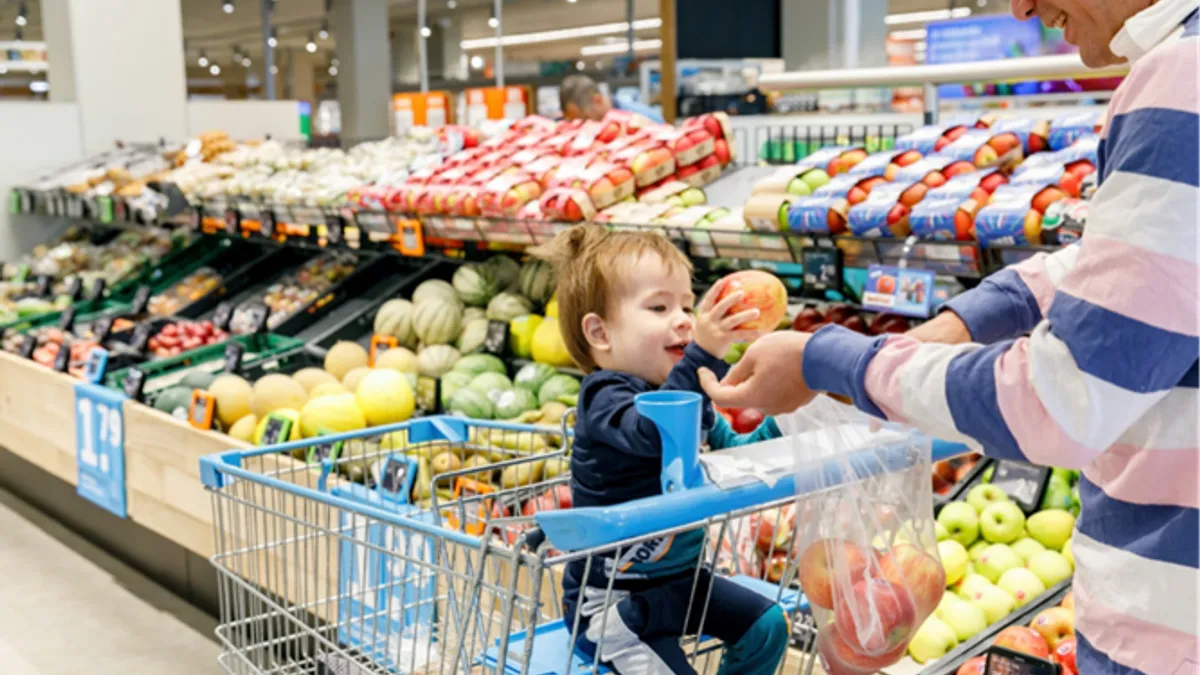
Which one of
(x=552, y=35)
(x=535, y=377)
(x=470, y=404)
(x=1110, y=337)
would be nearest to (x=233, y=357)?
(x=470, y=404)

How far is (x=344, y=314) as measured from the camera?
4887 mm

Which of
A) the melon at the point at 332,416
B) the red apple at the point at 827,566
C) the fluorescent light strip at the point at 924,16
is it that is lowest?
the melon at the point at 332,416

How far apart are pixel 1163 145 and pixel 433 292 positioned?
12.2 feet

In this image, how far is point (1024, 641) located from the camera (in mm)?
2178

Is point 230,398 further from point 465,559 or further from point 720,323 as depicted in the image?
point 720,323

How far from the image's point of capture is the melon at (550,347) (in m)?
3.95

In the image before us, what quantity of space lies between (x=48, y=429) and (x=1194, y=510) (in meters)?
4.62

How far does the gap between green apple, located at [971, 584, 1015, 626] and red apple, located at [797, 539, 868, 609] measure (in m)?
1.24

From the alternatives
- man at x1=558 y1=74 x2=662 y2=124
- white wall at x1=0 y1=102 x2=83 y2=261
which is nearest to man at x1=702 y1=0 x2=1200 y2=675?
man at x1=558 y1=74 x2=662 y2=124

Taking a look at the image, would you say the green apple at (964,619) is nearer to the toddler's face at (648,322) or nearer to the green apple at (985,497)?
the green apple at (985,497)

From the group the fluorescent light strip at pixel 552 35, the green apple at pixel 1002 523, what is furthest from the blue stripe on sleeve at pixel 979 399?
the fluorescent light strip at pixel 552 35

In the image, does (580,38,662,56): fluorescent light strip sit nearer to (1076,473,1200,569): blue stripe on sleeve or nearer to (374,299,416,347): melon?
(374,299,416,347): melon

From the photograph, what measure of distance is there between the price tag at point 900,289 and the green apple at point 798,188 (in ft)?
1.39

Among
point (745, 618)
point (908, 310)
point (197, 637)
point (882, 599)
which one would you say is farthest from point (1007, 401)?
point (197, 637)
